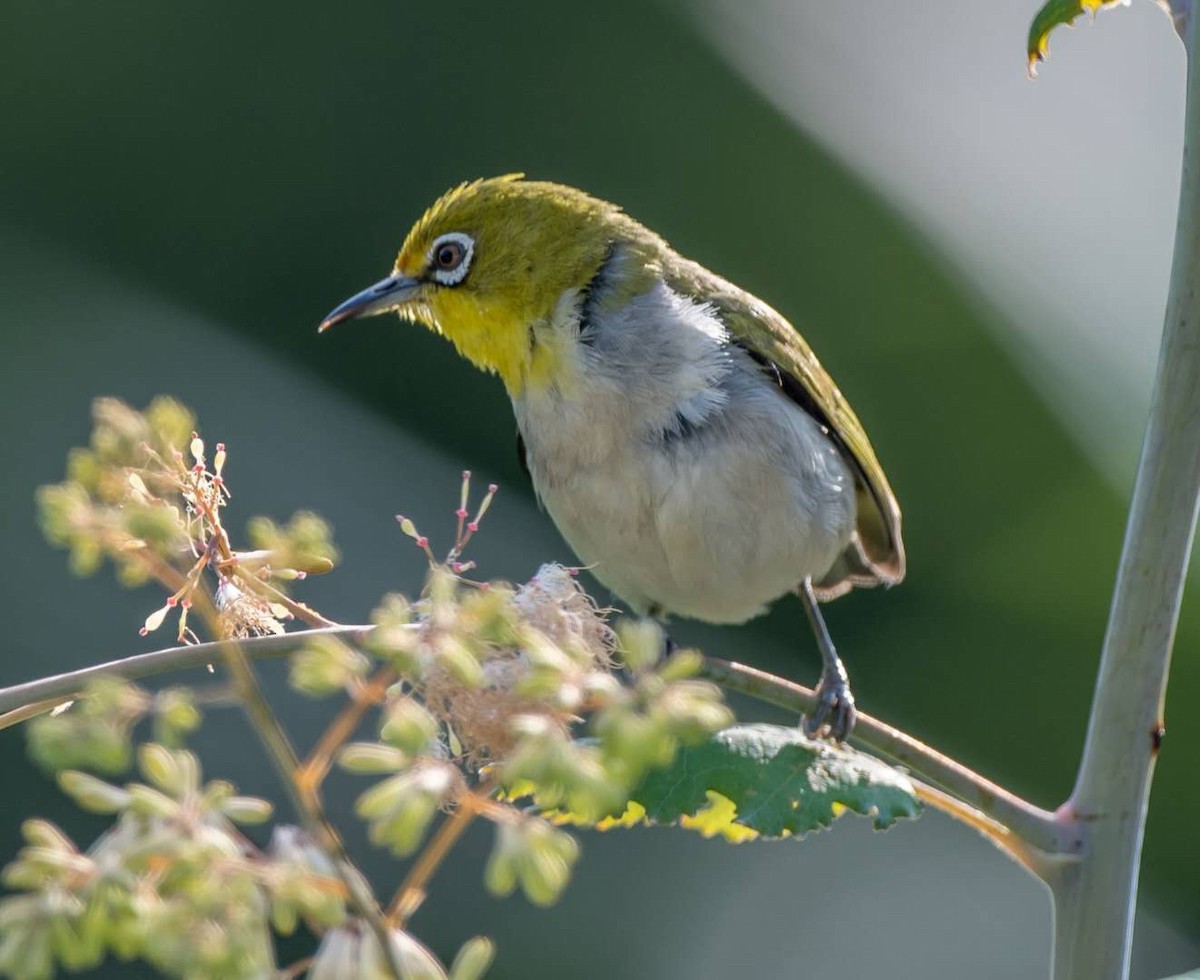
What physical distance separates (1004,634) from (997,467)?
0.45 meters

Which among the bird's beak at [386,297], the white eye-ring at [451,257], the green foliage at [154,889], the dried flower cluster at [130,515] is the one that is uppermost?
the white eye-ring at [451,257]

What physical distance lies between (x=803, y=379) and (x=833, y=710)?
0.88 m

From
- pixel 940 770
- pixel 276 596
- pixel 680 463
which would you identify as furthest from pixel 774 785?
pixel 680 463

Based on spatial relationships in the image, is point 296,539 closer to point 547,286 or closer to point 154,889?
point 154,889

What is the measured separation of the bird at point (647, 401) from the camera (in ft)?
9.12

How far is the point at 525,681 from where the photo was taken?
86 cm

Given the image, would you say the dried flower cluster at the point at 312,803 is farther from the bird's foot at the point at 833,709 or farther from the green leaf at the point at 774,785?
the bird's foot at the point at 833,709

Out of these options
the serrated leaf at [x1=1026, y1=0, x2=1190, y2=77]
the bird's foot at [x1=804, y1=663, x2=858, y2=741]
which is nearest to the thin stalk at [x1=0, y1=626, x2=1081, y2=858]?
the bird's foot at [x1=804, y1=663, x2=858, y2=741]

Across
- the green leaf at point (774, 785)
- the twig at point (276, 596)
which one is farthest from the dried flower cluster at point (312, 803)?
the green leaf at point (774, 785)

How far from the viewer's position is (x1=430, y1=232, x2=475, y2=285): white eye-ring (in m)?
3.12

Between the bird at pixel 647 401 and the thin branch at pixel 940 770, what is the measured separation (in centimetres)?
99

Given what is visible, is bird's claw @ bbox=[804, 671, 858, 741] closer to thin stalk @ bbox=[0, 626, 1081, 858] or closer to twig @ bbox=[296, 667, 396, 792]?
thin stalk @ bbox=[0, 626, 1081, 858]

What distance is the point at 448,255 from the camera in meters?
3.15

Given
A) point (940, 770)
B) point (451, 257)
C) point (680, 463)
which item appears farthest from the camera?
point (451, 257)
